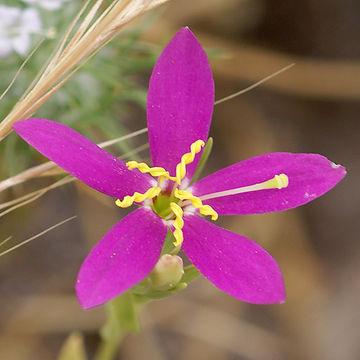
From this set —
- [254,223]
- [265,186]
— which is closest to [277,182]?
[265,186]

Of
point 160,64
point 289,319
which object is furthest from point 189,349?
point 160,64

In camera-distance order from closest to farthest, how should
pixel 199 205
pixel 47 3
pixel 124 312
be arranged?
pixel 199 205, pixel 124 312, pixel 47 3

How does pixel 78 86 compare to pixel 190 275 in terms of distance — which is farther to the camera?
pixel 78 86

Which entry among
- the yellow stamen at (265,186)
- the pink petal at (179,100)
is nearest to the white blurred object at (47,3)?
the pink petal at (179,100)

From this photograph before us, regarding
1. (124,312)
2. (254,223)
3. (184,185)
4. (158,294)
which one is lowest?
→ (254,223)

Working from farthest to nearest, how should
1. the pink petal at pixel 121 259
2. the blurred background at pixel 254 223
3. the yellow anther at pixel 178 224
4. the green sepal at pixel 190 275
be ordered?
the blurred background at pixel 254 223 < the green sepal at pixel 190 275 < the yellow anther at pixel 178 224 < the pink petal at pixel 121 259

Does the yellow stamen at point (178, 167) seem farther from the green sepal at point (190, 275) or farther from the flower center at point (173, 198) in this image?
the green sepal at point (190, 275)

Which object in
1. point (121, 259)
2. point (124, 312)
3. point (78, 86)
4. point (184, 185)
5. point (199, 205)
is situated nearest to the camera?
point (121, 259)

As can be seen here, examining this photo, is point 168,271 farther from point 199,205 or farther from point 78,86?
point 78,86
